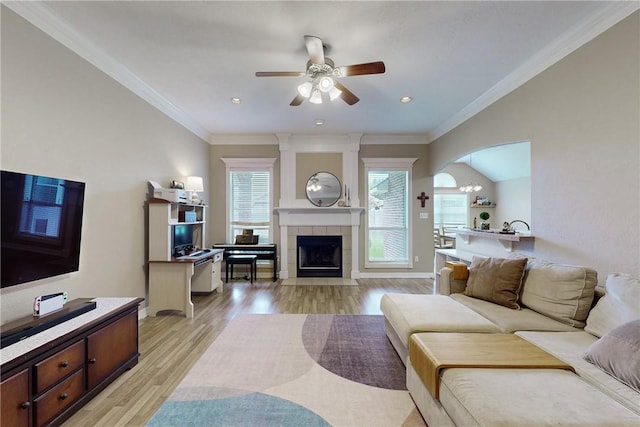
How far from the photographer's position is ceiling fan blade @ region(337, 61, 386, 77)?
86.3 inches

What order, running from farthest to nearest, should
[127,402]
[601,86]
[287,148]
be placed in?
[287,148] → [601,86] → [127,402]

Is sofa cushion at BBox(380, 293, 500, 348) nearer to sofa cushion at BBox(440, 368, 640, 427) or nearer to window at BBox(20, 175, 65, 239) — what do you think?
sofa cushion at BBox(440, 368, 640, 427)

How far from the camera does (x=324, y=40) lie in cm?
237

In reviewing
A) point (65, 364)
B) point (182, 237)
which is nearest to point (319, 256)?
point (182, 237)

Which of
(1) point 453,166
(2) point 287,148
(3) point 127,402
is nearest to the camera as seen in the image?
(3) point 127,402

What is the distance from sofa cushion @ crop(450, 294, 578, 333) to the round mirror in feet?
11.0

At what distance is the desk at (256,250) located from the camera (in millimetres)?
5078

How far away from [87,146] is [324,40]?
7.84ft

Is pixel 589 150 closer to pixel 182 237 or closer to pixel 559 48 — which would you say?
pixel 559 48

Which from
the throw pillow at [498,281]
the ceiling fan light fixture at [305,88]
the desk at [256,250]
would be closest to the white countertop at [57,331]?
the ceiling fan light fixture at [305,88]

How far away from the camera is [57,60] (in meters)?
2.17

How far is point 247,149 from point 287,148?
2.72 feet

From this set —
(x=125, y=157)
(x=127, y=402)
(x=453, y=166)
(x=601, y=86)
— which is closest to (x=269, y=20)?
(x=125, y=157)

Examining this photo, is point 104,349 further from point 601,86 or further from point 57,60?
point 601,86
